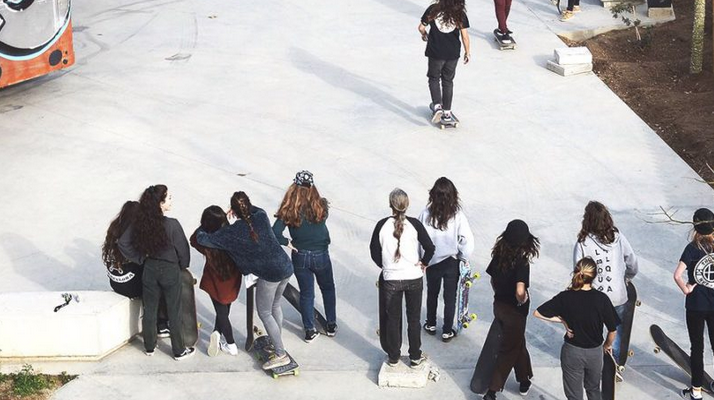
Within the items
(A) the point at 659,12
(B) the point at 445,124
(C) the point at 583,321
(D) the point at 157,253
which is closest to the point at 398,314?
(C) the point at 583,321

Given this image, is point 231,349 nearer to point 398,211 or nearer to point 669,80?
point 398,211

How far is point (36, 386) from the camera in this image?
822cm

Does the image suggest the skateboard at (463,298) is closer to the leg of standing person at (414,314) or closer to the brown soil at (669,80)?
the leg of standing person at (414,314)

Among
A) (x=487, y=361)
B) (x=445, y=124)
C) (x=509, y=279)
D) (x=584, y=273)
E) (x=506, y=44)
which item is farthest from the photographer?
(x=506, y=44)

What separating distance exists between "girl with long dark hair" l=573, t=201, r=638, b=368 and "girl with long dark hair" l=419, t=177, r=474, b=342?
0.96 metres

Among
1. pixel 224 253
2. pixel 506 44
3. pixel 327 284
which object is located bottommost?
pixel 506 44

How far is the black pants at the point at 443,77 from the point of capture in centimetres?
1301

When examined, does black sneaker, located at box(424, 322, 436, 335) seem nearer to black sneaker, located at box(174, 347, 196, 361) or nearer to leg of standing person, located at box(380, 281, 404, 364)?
leg of standing person, located at box(380, 281, 404, 364)

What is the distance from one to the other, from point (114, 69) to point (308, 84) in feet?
9.79

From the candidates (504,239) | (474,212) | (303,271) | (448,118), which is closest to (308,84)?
(448,118)

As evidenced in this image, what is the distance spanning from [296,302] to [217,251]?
1.06m

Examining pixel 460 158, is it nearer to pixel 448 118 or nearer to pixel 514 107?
pixel 448 118

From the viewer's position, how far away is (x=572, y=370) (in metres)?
7.36

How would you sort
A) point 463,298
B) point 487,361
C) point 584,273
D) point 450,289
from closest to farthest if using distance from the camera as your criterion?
point 584,273
point 487,361
point 450,289
point 463,298
